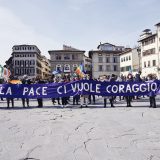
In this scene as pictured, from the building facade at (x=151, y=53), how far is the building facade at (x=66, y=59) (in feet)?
95.8

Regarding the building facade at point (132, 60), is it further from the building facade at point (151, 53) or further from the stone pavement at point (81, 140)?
the stone pavement at point (81, 140)

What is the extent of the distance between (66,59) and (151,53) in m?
35.6

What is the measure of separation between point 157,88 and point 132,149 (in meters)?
10.3

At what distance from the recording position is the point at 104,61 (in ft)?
313

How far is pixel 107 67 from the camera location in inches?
3784

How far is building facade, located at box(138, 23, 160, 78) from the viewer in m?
65.1

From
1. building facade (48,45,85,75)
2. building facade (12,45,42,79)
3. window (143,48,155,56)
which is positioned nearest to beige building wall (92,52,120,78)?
building facade (48,45,85,75)

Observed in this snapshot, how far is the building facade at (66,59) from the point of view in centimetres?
9612

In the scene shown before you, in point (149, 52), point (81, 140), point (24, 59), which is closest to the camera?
point (81, 140)

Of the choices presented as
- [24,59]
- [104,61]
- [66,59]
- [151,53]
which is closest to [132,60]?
[151,53]

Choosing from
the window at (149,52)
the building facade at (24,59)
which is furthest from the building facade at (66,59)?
the window at (149,52)

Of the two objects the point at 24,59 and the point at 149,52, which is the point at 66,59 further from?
the point at 149,52

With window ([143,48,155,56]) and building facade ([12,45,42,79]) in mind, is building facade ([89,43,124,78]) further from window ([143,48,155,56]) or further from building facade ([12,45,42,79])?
building facade ([12,45,42,79])

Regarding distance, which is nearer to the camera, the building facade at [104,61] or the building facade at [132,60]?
the building facade at [132,60]
